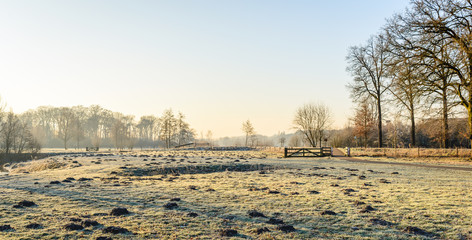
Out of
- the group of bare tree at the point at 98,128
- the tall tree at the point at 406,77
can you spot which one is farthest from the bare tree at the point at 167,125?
the tall tree at the point at 406,77

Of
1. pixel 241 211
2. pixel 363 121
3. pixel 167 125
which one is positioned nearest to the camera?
pixel 241 211

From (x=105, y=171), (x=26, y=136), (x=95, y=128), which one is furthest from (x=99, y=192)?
(x=95, y=128)

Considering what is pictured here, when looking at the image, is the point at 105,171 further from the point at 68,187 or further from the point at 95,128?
the point at 95,128

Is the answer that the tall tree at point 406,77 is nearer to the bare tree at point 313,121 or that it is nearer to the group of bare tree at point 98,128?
the bare tree at point 313,121

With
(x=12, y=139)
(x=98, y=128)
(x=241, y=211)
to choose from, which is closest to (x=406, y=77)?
(x=241, y=211)

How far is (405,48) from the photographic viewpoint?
30938 millimetres

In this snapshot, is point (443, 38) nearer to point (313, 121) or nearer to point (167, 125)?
point (313, 121)

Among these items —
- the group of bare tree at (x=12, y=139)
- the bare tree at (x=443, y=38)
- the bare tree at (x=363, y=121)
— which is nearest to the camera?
the bare tree at (x=443, y=38)

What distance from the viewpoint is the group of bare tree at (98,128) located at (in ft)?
298

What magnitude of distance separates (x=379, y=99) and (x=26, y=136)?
6084 centimetres

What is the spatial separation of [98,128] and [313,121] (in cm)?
8382

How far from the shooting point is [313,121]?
77688 mm

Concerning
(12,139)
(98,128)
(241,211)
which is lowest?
(241,211)

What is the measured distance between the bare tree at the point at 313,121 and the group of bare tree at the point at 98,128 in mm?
36907
